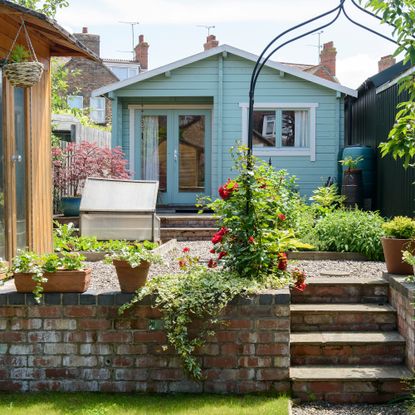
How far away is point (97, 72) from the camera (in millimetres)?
30219

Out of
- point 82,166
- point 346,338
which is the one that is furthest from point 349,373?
point 82,166

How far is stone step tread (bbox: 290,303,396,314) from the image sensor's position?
5.54 m

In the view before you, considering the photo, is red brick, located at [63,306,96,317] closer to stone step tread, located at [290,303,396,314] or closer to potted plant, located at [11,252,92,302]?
potted plant, located at [11,252,92,302]

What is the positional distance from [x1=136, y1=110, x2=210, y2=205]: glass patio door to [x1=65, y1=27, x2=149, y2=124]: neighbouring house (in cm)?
1579

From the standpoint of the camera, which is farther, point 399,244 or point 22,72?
point 399,244

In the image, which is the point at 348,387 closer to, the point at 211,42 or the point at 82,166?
the point at 82,166

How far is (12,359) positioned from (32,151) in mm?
2524

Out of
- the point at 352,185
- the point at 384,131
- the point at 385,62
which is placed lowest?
the point at 352,185

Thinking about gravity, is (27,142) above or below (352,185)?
above

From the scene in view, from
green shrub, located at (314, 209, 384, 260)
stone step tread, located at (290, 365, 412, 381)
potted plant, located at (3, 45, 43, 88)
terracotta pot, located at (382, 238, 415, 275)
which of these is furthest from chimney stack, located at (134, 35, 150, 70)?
stone step tread, located at (290, 365, 412, 381)

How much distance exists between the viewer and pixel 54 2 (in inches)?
468

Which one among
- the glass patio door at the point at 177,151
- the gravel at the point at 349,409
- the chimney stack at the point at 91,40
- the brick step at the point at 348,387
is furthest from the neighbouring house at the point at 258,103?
the chimney stack at the point at 91,40

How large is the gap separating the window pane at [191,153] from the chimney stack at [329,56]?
11429 mm

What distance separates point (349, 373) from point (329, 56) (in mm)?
20692
